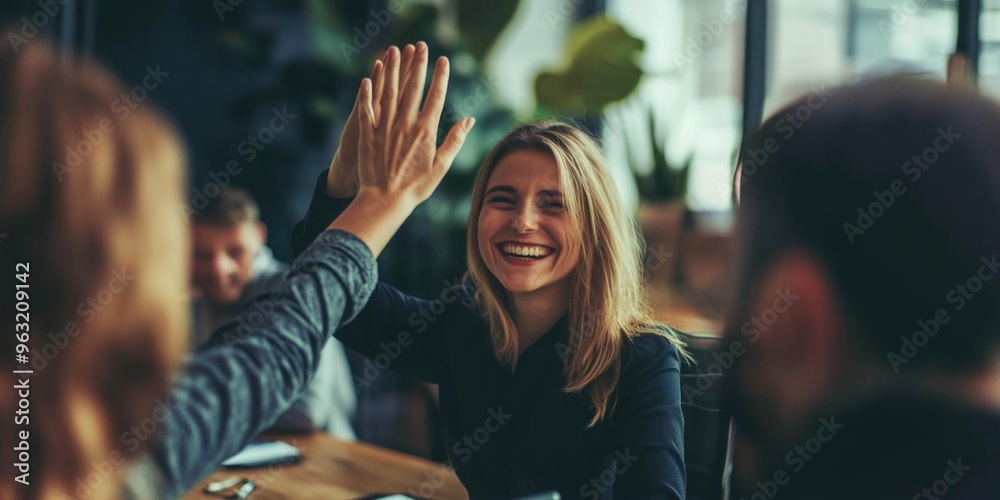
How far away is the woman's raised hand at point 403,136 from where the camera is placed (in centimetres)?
105

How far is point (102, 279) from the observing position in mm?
804

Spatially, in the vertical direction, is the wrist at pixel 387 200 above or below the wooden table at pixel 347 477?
above

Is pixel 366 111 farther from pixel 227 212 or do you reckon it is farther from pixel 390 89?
pixel 227 212

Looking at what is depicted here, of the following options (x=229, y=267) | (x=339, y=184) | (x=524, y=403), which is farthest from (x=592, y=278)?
(x=229, y=267)

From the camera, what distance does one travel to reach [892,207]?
69cm

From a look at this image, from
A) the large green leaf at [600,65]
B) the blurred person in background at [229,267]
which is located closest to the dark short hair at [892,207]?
the blurred person in background at [229,267]

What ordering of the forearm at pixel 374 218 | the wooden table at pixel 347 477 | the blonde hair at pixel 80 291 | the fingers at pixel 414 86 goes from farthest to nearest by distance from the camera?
the wooden table at pixel 347 477
the fingers at pixel 414 86
the forearm at pixel 374 218
the blonde hair at pixel 80 291

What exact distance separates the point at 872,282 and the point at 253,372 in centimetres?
58

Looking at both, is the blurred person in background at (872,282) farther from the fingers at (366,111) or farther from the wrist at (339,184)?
the wrist at (339,184)

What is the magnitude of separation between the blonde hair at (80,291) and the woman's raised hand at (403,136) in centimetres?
31

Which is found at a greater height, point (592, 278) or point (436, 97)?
point (436, 97)

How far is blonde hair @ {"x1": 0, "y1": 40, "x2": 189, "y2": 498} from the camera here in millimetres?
795

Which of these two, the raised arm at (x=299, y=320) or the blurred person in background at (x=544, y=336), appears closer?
the raised arm at (x=299, y=320)


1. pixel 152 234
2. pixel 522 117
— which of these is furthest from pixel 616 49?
pixel 152 234
